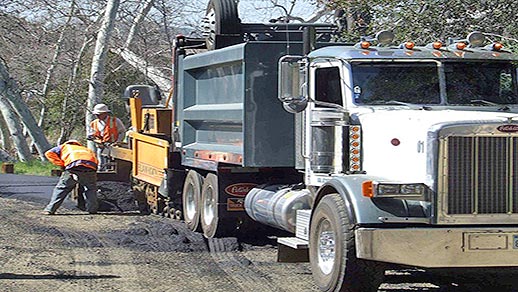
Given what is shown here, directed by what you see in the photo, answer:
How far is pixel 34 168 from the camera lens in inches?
973

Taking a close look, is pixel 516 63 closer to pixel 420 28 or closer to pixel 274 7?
pixel 420 28

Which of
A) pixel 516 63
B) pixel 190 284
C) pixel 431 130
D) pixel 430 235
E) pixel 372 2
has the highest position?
pixel 372 2

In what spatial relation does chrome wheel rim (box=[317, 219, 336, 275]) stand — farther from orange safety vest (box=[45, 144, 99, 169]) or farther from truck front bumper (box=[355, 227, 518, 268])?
orange safety vest (box=[45, 144, 99, 169])

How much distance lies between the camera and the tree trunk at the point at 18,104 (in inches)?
993

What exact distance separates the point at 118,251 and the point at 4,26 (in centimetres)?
1653

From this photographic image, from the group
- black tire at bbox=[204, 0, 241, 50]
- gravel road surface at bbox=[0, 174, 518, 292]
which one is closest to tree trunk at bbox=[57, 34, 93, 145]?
gravel road surface at bbox=[0, 174, 518, 292]

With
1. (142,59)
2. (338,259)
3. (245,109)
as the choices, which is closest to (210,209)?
(245,109)

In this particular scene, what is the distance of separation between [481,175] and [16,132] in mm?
21910

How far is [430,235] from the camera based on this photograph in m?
7.28

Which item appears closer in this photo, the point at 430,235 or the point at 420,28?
the point at 430,235

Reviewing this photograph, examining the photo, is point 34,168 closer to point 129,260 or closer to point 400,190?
point 129,260

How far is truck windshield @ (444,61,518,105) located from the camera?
8.93m

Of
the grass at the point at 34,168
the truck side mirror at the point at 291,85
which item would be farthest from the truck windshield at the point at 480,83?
the grass at the point at 34,168

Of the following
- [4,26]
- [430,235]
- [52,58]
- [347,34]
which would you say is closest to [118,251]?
[430,235]
